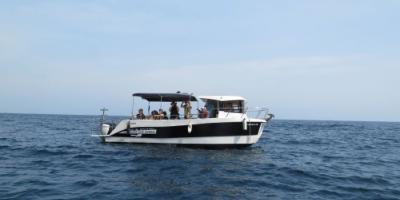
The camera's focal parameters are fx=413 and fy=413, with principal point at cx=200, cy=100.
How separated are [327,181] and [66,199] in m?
8.46

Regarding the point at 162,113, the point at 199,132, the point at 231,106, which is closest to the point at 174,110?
the point at 162,113

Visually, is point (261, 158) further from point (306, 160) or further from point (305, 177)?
point (305, 177)

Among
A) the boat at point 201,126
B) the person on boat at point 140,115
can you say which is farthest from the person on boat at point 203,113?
the person on boat at point 140,115

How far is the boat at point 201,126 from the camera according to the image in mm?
20891

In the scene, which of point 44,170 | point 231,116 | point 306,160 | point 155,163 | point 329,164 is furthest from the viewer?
point 231,116

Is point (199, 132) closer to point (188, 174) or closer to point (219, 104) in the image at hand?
point (219, 104)

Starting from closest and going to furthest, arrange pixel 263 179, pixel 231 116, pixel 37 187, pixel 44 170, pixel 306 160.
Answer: pixel 37 187 < pixel 263 179 < pixel 44 170 < pixel 306 160 < pixel 231 116

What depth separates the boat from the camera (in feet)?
68.5

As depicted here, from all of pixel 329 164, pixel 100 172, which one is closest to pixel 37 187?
pixel 100 172

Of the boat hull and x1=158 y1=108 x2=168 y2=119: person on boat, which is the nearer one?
the boat hull

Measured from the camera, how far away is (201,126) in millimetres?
21000

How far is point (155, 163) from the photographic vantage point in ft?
55.1

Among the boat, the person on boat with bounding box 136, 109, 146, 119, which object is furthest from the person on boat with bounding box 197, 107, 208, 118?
the person on boat with bounding box 136, 109, 146, 119

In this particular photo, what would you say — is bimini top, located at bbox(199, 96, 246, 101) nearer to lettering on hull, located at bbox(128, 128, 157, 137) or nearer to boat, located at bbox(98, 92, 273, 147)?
boat, located at bbox(98, 92, 273, 147)
